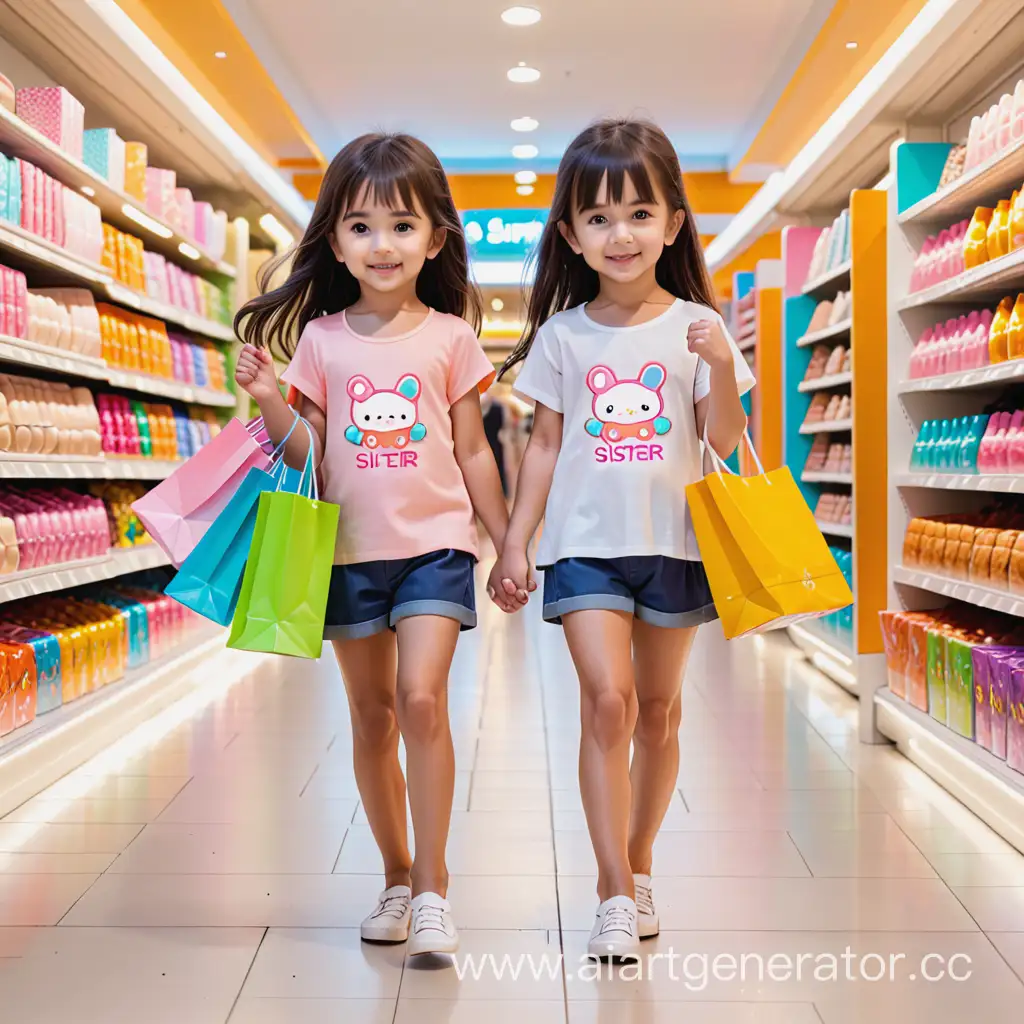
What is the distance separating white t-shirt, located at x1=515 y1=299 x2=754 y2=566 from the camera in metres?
2.21

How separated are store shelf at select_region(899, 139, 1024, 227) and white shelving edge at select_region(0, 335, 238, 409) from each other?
9.27ft

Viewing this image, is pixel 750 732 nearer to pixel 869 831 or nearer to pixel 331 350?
pixel 869 831

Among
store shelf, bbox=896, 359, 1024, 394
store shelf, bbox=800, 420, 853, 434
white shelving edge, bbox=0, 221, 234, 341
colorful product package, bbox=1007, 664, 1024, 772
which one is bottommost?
colorful product package, bbox=1007, 664, 1024, 772

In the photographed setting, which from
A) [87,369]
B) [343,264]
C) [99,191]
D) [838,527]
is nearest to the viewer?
[343,264]

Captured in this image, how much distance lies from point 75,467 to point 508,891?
7.33 feet

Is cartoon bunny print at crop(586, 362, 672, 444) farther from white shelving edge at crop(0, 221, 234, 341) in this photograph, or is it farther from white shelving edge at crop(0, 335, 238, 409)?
white shelving edge at crop(0, 221, 234, 341)

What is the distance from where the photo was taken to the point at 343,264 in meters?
2.47

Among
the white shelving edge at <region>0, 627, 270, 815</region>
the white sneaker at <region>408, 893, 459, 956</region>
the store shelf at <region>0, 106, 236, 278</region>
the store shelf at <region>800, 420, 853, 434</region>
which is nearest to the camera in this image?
the white sneaker at <region>408, 893, 459, 956</region>

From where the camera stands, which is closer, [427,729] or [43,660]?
[427,729]

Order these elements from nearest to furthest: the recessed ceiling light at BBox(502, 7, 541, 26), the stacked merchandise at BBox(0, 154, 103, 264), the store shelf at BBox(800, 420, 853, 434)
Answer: the stacked merchandise at BBox(0, 154, 103, 264)
the store shelf at BBox(800, 420, 853, 434)
the recessed ceiling light at BBox(502, 7, 541, 26)

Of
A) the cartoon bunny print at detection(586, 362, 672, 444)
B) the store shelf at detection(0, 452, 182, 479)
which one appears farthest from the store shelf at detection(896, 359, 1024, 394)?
the store shelf at detection(0, 452, 182, 479)

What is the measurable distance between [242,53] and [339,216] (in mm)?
5069

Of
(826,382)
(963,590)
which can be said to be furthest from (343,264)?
(826,382)

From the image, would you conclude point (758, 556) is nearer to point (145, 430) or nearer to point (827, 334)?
point (145, 430)
